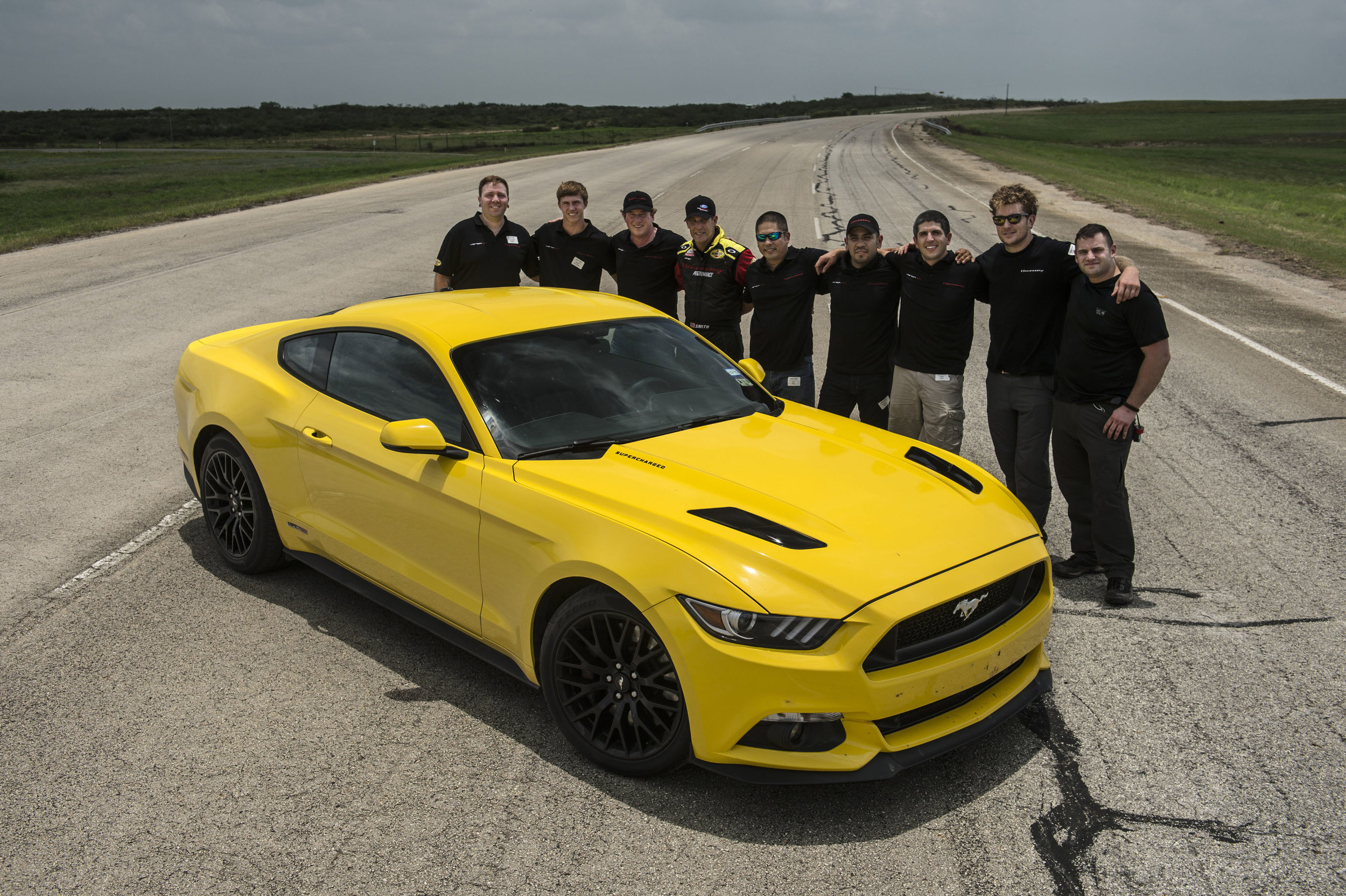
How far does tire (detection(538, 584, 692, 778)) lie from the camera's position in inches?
138

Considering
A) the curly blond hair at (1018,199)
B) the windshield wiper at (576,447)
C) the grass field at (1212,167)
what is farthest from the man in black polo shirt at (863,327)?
the grass field at (1212,167)

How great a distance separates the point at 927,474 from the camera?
13.9 feet

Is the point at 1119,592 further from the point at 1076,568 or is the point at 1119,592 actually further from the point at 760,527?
the point at 760,527

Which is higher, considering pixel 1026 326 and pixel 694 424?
pixel 1026 326

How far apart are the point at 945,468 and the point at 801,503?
0.96m

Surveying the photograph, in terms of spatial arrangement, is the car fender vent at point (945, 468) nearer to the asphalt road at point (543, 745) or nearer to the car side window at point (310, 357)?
the asphalt road at point (543, 745)

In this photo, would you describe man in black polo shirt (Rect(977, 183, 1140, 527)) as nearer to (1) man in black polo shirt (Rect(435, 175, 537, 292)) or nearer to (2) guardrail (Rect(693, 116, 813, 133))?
(1) man in black polo shirt (Rect(435, 175, 537, 292))

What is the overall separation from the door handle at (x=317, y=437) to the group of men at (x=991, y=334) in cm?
289

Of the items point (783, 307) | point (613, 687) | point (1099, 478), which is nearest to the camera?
point (613, 687)

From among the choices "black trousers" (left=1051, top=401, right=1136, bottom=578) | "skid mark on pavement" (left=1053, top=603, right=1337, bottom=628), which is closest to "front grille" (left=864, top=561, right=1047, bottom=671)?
"skid mark on pavement" (left=1053, top=603, right=1337, bottom=628)

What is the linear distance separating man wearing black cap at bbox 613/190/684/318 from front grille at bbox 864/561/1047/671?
428 centimetres

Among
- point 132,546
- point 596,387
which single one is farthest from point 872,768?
point 132,546

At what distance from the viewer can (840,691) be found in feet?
10.6

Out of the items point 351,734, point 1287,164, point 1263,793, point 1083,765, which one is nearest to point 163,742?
point 351,734
